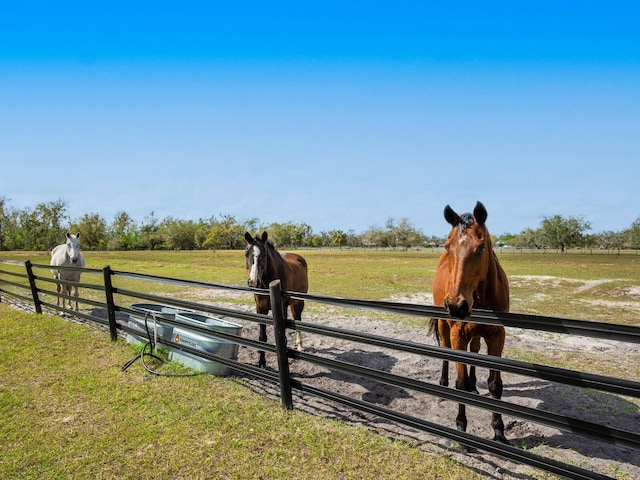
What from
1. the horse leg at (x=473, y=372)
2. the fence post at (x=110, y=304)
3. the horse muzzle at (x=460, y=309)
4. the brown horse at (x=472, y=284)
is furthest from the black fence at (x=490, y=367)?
the fence post at (x=110, y=304)

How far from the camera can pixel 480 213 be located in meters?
3.34

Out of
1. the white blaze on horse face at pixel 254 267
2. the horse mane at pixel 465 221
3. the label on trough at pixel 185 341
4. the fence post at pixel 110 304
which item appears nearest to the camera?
the horse mane at pixel 465 221

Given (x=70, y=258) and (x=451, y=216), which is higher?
(x=451, y=216)

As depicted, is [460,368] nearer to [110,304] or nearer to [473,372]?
[473,372]

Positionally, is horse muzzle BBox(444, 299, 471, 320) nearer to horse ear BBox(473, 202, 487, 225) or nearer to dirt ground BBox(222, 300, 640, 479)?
horse ear BBox(473, 202, 487, 225)

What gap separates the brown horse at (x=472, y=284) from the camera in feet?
10.3

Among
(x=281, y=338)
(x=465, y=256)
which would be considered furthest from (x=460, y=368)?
(x=281, y=338)

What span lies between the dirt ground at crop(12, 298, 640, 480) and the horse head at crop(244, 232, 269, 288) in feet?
4.67

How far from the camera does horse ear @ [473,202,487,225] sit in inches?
129

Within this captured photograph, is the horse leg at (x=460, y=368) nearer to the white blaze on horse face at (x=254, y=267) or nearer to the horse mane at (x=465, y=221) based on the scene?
the horse mane at (x=465, y=221)

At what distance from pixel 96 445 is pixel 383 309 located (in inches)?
117

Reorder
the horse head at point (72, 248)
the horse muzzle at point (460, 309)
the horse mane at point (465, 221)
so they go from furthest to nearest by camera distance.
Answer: the horse head at point (72, 248) → the horse mane at point (465, 221) → the horse muzzle at point (460, 309)

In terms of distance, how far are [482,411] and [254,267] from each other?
377 cm

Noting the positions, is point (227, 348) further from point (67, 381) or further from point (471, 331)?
point (471, 331)
